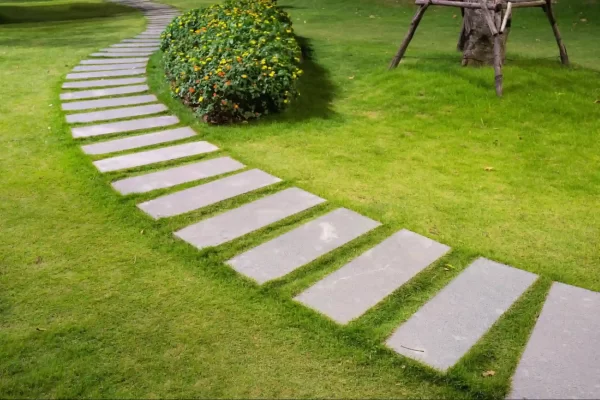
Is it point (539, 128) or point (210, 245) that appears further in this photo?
point (539, 128)

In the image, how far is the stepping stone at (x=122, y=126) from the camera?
481cm

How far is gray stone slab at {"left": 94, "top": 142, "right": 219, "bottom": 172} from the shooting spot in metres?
4.10

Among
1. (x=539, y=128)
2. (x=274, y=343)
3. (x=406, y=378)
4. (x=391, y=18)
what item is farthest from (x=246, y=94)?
(x=391, y=18)

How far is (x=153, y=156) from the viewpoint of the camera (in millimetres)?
4270

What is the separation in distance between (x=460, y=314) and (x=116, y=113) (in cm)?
421

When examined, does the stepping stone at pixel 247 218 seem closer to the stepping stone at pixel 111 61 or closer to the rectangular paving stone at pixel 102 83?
the rectangular paving stone at pixel 102 83

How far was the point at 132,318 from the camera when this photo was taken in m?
2.42

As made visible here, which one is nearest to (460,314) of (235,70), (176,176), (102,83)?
(176,176)

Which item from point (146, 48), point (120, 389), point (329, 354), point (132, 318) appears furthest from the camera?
point (146, 48)

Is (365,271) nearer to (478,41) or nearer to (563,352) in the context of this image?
(563,352)

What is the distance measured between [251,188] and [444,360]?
1982 mm

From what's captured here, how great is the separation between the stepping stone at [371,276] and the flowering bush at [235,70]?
2.59m

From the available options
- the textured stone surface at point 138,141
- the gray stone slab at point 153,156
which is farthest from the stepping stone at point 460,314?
the textured stone surface at point 138,141

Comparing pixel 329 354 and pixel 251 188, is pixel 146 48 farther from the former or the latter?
pixel 329 354
